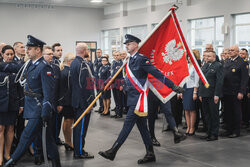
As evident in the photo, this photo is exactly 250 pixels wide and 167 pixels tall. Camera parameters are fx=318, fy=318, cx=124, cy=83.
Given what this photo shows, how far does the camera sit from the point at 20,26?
1880cm

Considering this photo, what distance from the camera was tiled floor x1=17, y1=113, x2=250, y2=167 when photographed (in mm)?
4672

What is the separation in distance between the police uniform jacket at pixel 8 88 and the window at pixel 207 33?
11.2 metres

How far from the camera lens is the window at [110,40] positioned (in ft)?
66.0

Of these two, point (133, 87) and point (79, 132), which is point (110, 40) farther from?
point (133, 87)

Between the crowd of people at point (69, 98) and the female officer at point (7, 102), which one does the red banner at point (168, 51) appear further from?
the female officer at point (7, 102)

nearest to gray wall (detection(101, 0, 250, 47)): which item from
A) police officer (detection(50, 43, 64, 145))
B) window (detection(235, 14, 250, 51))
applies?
window (detection(235, 14, 250, 51))

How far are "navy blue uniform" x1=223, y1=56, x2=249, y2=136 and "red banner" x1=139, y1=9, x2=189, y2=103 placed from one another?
78.9 inches

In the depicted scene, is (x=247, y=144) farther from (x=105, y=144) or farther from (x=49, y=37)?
(x=49, y=37)

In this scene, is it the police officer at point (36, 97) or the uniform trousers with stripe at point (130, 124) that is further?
the uniform trousers with stripe at point (130, 124)

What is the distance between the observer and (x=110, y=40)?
21.4 metres

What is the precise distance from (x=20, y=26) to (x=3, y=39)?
A: 1.28 meters

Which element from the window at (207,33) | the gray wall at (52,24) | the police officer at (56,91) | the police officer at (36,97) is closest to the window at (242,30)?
the window at (207,33)

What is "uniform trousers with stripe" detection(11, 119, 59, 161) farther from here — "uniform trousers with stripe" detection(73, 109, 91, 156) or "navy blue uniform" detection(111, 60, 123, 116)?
"navy blue uniform" detection(111, 60, 123, 116)

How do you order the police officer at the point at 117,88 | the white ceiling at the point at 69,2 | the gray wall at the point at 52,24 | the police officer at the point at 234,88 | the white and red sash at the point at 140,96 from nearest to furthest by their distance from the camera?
the white and red sash at the point at 140,96
the police officer at the point at 234,88
the police officer at the point at 117,88
the white ceiling at the point at 69,2
the gray wall at the point at 52,24
